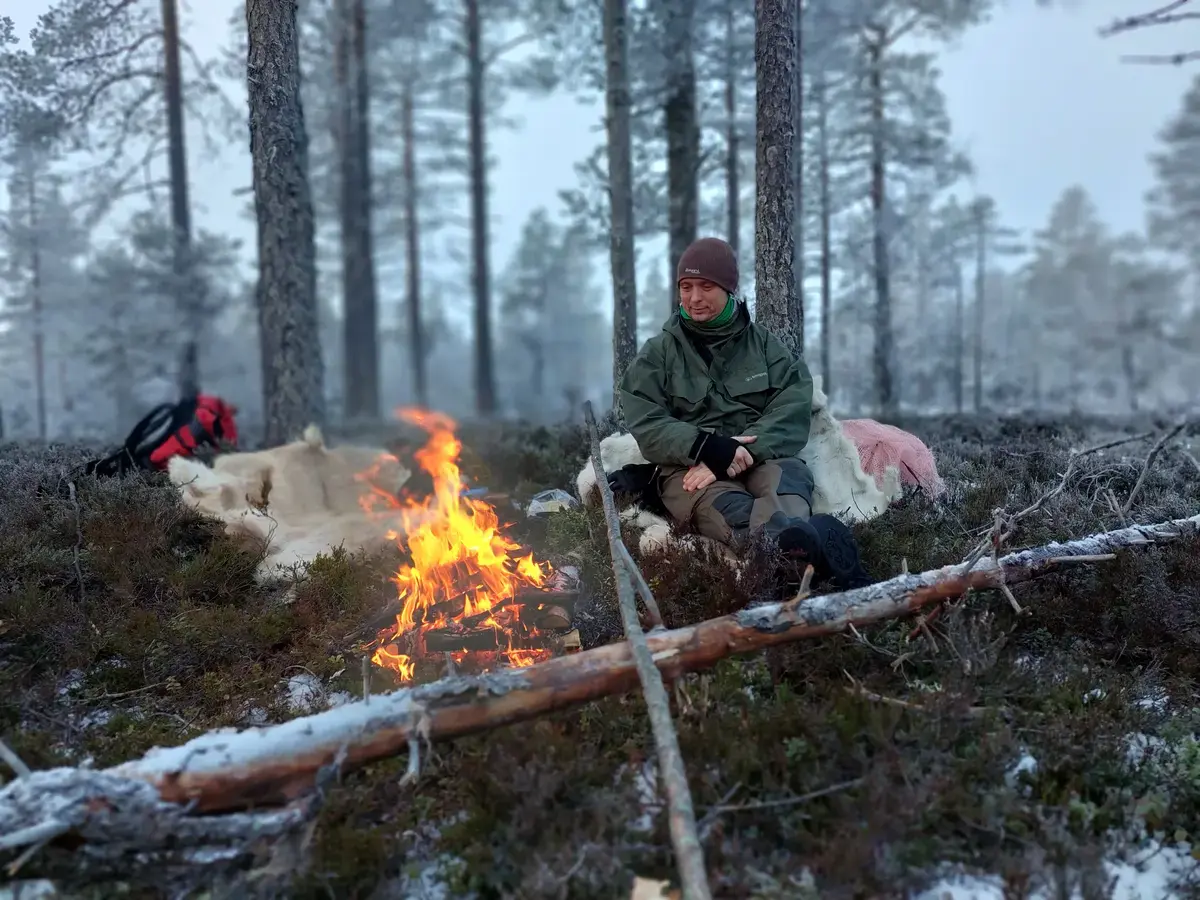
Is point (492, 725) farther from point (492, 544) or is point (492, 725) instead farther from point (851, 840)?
point (492, 544)

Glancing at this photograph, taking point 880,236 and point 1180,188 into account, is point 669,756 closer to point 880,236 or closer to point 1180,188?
point 880,236

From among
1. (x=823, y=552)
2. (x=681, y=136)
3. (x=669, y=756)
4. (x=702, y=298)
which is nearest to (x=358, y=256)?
(x=681, y=136)

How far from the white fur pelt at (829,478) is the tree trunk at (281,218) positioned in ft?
14.6

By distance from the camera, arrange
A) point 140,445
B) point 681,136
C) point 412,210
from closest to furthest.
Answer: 1. point 140,445
2. point 681,136
3. point 412,210

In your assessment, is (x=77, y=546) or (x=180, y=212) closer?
(x=77, y=546)

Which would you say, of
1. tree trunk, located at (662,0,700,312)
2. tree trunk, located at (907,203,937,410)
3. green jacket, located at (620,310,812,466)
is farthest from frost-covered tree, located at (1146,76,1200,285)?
green jacket, located at (620,310,812,466)

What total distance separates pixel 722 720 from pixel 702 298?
2.66 meters

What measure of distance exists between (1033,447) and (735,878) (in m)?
6.06

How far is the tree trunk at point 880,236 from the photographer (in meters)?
18.2

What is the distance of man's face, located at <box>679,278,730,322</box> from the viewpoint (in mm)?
4758

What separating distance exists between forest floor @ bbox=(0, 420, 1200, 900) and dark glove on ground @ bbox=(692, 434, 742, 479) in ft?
1.94

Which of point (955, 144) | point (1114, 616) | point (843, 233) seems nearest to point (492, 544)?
point (1114, 616)

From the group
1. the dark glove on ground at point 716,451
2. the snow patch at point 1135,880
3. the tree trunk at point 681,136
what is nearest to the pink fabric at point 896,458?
the dark glove on ground at point 716,451

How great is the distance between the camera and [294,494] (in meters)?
6.32
